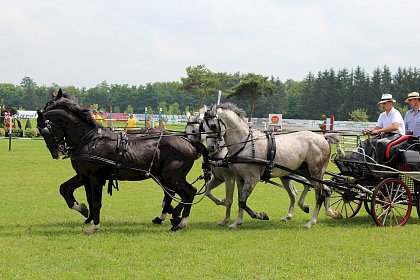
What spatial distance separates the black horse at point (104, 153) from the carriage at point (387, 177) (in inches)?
111

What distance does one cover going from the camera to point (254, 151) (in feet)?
30.3

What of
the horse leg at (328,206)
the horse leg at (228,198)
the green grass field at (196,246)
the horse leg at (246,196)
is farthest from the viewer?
the horse leg at (328,206)

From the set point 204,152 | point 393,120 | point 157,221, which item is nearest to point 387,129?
point 393,120

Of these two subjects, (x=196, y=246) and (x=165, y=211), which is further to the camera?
(x=165, y=211)

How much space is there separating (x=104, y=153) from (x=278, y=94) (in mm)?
93475

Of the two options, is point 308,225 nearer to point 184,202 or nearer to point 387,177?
point 387,177

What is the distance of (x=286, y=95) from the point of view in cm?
10719

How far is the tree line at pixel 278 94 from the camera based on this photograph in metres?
66.5

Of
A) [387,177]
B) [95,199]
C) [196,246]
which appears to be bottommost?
[196,246]

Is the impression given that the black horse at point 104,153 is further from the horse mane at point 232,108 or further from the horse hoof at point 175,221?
the horse mane at point 232,108

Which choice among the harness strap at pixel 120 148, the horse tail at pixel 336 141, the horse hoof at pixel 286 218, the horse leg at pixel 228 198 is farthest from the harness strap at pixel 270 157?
the harness strap at pixel 120 148

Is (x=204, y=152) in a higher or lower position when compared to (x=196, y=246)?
higher

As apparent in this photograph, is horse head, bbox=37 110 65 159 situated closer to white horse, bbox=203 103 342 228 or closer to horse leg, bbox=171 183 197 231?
horse leg, bbox=171 183 197 231

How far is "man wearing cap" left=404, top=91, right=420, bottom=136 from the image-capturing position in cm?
1000
